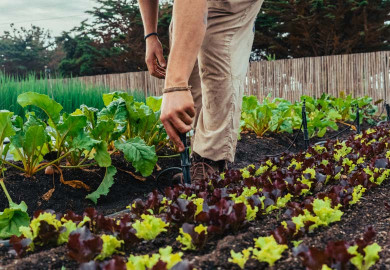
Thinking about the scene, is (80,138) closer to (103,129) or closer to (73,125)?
(73,125)

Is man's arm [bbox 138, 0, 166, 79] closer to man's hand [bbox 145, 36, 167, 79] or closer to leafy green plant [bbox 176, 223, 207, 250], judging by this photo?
man's hand [bbox 145, 36, 167, 79]

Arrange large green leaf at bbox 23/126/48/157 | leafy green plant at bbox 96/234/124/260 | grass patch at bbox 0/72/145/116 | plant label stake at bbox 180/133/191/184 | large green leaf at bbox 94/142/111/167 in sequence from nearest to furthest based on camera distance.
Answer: leafy green plant at bbox 96/234/124/260
plant label stake at bbox 180/133/191/184
large green leaf at bbox 23/126/48/157
large green leaf at bbox 94/142/111/167
grass patch at bbox 0/72/145/116

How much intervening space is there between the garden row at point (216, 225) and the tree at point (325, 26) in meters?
15.1

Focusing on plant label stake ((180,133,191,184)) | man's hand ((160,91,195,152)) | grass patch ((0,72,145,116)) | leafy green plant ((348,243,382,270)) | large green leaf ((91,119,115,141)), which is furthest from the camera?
grass patch ((0,72,145,116))

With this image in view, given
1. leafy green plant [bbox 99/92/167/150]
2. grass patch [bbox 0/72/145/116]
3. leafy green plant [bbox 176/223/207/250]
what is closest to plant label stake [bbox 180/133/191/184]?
leafy green plant [bbox 176/223/207/250]

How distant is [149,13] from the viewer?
3.08 metres

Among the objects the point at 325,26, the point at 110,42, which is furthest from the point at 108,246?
the point at 110,42

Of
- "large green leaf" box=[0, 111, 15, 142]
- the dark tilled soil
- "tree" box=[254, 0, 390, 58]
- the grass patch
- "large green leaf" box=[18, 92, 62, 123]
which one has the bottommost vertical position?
the dark tilled soil

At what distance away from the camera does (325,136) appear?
6.66m

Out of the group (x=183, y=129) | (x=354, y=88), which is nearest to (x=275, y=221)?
(x=183, y=129)

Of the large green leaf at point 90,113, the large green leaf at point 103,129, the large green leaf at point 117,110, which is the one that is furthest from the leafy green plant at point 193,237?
the large green leaf at point 90,113

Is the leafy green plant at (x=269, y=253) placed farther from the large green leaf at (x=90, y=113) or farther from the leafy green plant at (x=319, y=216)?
the large green leaf at (x=90, y=113)

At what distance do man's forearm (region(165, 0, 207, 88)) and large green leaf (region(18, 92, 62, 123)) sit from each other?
5.00 ft

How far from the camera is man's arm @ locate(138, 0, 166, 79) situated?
3.06 meters
